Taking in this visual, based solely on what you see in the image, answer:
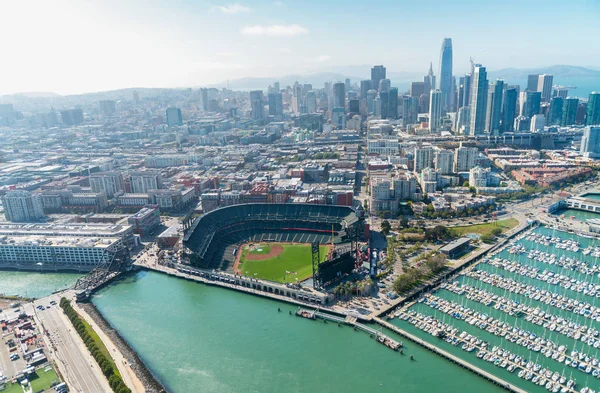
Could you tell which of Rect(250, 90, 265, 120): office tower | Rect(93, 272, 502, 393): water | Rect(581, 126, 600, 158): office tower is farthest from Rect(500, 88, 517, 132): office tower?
Rect(93, 272, 502, 393): water

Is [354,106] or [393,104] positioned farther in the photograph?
[354,106]

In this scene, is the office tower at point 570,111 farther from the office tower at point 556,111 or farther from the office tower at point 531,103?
the office tower at point 531,103

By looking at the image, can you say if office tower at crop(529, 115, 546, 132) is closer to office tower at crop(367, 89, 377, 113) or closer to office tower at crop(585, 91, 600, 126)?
office tower at crop(585, 91, 600, 126)

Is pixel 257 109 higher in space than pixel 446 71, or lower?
lower

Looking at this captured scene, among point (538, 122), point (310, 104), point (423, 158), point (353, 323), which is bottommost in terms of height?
point (353, 323)

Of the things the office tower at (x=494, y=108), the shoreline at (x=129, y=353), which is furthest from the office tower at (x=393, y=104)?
the shoreline at (x=129, y=353)

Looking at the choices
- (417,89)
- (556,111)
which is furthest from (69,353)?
(417,89)

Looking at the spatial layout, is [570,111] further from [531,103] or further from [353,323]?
[353,323]
